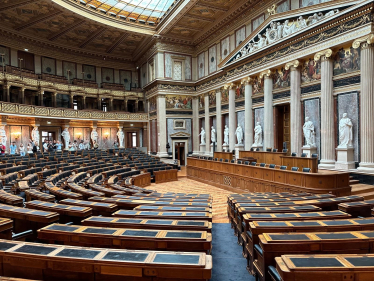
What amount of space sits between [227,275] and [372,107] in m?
9.48

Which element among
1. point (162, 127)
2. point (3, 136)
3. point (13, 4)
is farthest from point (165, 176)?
point (13, 4)

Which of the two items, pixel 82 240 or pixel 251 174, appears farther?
pixel 251 174

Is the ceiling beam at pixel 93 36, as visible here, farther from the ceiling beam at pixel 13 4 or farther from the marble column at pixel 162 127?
the marble column at pixel 162 127

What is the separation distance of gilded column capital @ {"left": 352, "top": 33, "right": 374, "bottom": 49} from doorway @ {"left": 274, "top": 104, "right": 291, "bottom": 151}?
4.94 metres

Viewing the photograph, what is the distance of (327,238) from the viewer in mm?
2307

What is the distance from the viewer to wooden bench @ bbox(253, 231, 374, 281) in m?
2.25

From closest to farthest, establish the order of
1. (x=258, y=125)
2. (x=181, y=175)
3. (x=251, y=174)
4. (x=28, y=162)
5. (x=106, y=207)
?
(x=106, y=207) < (x=251, y=174) < (x=28, y=162) < (x=258, y=125) < (x=181, y=175)

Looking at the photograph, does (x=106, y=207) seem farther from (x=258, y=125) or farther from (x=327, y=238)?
(x=258, y=125)

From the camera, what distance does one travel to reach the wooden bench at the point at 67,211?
3572 mm

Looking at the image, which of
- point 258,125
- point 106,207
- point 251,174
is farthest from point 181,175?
point 106,207

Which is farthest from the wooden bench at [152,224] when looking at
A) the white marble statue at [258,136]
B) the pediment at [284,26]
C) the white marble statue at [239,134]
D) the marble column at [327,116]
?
the white marble statue at [239,134]

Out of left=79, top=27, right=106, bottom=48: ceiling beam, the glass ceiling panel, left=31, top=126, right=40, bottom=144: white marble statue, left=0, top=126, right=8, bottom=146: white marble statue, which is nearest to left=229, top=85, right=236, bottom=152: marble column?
the glass ceiling panel

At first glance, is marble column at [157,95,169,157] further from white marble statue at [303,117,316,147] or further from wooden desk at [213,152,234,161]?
white marble statue at [303,117,316,147]

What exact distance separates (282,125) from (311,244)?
13.4 meters
